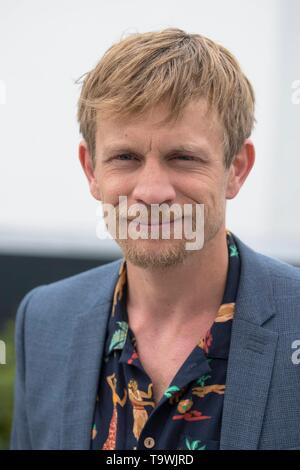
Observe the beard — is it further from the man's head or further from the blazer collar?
the blazer collar

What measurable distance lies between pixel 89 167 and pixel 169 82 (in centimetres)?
45

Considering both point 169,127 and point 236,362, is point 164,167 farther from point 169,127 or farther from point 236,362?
point 236,362

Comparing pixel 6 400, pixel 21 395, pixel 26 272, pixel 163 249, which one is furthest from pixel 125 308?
pixel 26 272

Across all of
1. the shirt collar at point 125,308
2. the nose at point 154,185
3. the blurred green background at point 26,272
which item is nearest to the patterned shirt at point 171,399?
the shirt collar at point 125,308

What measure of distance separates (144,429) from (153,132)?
32.1 inches

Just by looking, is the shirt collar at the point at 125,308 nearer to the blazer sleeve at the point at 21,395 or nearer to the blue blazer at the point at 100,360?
the blue blazer at the point at 100,360

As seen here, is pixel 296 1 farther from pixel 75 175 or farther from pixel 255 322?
pixel 255 322

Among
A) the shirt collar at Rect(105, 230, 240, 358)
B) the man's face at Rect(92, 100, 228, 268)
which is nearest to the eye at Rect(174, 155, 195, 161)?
the man's face at Rect(92, 100, 228, 268)

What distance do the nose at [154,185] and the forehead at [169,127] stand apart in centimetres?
7

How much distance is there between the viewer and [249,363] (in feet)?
7.01

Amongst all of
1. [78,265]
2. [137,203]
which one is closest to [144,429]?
[137,203]

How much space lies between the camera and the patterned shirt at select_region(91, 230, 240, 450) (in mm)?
2119

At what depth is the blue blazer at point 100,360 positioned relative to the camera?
6.80 ft

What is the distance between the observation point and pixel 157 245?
212 cm
